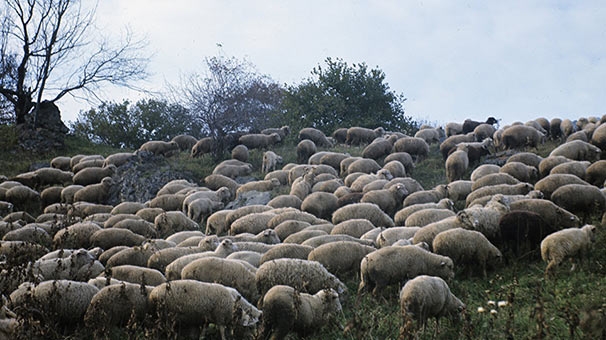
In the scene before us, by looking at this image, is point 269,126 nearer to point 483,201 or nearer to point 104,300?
point 483,201

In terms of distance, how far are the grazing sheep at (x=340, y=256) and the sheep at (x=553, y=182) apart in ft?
16.9

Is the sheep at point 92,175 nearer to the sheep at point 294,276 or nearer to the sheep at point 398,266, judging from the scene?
the sheep at point 294,276

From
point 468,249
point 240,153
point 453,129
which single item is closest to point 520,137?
point 453,129

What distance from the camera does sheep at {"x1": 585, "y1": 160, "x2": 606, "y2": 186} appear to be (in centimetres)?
1294

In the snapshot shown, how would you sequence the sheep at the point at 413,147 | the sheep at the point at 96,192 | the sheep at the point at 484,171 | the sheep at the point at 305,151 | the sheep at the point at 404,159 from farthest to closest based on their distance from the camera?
the sheep at the point at 305,151 → the sheep at the point at 413,147 → the sheep at the point at 404,159 → the sheep at the point at 96,192 → the sheep at the point at 484,171

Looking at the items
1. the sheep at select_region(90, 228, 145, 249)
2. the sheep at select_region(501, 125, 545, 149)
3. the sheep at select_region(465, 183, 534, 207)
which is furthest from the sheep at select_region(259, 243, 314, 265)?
the sheep at select_region(501, 125, 545, 149)

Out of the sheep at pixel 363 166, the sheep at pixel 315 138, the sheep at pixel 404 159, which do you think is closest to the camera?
the sheep at pixel 363 166

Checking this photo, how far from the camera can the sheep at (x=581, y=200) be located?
10898mm

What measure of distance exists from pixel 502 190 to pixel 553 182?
1039 mm

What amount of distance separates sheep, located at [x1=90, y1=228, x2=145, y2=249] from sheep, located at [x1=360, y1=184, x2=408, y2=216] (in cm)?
541

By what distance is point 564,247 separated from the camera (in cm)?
826

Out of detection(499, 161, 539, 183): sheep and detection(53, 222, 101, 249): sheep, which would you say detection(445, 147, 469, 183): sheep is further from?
detection(53, 222, 101, 249): sheep

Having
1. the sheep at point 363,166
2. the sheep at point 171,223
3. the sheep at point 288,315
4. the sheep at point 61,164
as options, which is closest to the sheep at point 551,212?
the sheep at point 288,315

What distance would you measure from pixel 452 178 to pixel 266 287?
32.5 feet
